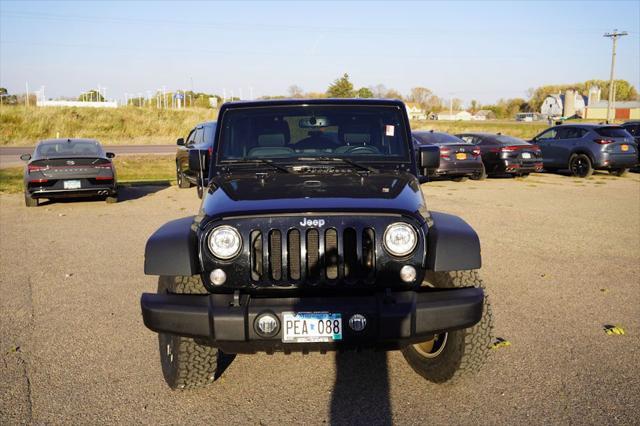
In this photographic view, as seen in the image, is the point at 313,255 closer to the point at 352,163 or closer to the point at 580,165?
the point at 352,163

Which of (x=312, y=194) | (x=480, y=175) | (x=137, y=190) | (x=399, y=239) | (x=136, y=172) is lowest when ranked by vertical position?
(x=136, y=172)

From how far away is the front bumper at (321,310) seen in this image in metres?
3.59

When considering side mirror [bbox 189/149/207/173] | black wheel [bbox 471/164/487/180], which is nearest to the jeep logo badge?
side mirror [bbox 189/149/207/173]

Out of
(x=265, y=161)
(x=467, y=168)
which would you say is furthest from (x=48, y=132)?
(x=265, y=161)

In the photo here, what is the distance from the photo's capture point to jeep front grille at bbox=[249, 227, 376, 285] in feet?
12.4

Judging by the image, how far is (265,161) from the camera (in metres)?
5.08

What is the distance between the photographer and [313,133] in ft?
17.3

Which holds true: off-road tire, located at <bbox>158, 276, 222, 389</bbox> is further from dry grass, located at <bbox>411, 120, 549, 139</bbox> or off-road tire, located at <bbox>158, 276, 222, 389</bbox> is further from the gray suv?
dry grass, located at <bbox>411, 120, 549, 139</bbox>

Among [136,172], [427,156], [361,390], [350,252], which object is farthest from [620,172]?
[350,252]

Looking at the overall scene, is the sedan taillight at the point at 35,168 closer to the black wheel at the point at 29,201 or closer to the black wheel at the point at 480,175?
the black wheel at the point at 29,201

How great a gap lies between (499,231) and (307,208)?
705cm

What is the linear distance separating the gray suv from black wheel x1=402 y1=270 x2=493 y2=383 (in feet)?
56.1

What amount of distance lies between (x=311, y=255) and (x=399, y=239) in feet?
1.75

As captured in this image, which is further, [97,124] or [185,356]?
[97,124]
